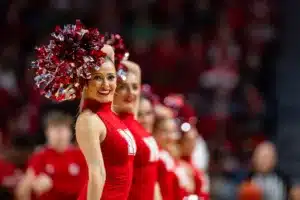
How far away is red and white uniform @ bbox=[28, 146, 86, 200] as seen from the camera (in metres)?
9.38

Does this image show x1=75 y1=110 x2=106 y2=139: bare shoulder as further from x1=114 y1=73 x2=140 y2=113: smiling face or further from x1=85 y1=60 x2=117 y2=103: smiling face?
x1=114 y1=73 x2=140 y2=113: smiling face

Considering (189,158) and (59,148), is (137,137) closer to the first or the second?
(189,158)

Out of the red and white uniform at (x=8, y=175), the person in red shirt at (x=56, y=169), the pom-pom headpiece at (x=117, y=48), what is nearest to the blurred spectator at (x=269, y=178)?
the person in red shirt at (x=56, y=169)

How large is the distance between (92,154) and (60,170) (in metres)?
3.83

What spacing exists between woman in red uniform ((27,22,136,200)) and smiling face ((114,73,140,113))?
822mm

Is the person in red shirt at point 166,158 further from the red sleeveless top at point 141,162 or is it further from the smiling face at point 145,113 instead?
the red sleeveless top at point 141,162

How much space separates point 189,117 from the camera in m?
9.05

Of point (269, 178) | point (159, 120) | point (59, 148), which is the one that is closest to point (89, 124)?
point (159, 120)

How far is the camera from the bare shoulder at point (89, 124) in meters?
5.77

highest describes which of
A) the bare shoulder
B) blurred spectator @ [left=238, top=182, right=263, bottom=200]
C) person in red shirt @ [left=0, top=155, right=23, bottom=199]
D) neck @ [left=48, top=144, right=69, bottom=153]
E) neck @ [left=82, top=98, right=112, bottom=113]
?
neck @ [left=82, top=98, right=112, bottom=113]

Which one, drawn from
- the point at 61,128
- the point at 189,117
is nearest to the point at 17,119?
the point at 61,128

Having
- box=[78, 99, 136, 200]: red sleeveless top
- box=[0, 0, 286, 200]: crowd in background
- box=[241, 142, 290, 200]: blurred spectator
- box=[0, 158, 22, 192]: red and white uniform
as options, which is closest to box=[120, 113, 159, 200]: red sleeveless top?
box=[78, 99, 136, 200]: red sleeveless top

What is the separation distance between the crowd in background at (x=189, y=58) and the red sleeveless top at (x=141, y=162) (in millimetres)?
5470

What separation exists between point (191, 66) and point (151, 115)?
5909 millimetres
